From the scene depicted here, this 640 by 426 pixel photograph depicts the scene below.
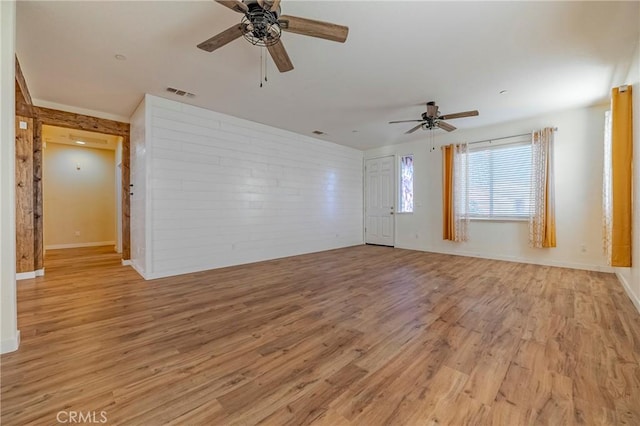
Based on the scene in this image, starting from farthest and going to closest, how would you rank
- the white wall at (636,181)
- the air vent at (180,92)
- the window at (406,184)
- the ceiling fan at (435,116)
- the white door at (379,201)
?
1. the white door at (379,201)
2. the window at (406,184)
3. the ceiling fan at (435,116)
4. the air vent at (180,92)
5. the white wall at (636,181)

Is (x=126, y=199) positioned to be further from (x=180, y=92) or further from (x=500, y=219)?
(x=500, y=219)

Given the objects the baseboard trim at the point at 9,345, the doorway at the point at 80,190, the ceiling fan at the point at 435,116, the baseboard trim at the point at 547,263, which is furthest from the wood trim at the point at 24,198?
the baseboard trim at the point at 547,263

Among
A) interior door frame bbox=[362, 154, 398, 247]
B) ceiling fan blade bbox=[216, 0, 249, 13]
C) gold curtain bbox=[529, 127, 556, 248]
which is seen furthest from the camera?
interior door frame bbox=[362, 154, 398, 247]

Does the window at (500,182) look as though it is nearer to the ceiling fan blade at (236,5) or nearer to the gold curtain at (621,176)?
the gold curtain at (621,176)

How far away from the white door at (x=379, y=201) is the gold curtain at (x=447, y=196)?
147cm

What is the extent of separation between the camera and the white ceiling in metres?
2.33

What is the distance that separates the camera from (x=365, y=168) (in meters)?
8.13

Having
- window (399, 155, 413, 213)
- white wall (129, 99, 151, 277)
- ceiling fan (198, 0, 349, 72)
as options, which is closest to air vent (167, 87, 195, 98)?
white wall (129, 99, 151, 277)

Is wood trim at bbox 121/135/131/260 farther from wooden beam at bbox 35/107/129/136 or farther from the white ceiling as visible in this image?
the white ceiling

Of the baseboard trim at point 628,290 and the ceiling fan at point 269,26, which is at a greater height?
the ceiling fan at point 269,26

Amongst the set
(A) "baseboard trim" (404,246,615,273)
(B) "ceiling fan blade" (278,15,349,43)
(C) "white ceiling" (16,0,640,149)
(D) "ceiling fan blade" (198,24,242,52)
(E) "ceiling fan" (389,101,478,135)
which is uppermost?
(C) "white ceiling" (16,0,640,149)

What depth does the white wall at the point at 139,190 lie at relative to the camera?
421 cm

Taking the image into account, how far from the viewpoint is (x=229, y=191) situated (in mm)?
5051

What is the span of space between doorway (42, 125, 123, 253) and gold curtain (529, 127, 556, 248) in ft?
30.1
